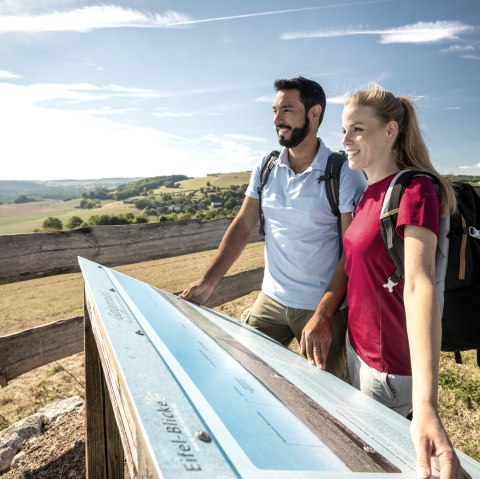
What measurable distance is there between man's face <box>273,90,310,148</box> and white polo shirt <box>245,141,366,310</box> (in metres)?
0.16

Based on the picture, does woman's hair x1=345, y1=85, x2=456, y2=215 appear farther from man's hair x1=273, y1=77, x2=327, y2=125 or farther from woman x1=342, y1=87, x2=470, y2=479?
man's hair x1=273, y1=77, x2=327, y2=125

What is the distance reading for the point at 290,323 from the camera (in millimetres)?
2365

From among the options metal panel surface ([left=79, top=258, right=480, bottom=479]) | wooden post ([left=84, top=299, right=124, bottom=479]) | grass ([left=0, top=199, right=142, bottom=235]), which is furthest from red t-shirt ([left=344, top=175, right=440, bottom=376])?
grass ([left=0, top=199, right=142, bottom=235])

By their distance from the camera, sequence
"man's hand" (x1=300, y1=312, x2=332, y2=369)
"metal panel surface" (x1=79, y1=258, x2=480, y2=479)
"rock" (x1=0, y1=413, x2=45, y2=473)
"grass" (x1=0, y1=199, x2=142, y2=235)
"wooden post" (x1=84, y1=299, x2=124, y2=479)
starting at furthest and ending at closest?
"grass" (x1=0, y1=199, x2=142, y2=235) → "rock" (x1=0, y1=413, x2=45, y2=473) → "wooden post" (x1=84, y1=299, x2=124, y2=479) → "man's hand" (x1=300, y1=312, x2=332, y2=369) → "metal panel surface" (x1=79, y1=258, x2=480, y2=479)

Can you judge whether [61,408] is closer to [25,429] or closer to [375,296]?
[25,429]

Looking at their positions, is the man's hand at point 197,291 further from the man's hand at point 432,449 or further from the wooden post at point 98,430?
the man's hand at point 432,449

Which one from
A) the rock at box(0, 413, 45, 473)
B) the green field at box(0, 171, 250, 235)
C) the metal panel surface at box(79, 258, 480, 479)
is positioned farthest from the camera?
the green field at box(0, 171, 250, 235)

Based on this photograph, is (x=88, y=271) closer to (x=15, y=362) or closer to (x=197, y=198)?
(x=15, y=362)

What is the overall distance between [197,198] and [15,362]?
78.7 metres

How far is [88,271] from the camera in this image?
193 cm

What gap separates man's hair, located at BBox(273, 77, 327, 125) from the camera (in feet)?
8.16

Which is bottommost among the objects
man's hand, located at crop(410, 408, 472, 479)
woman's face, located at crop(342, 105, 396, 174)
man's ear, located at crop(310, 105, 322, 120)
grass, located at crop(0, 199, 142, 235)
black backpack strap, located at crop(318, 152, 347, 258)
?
grass, located at crop(0, 199, 142, 235)

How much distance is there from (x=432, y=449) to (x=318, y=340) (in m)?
0.88

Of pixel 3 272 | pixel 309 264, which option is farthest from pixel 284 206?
pixel 3 272
